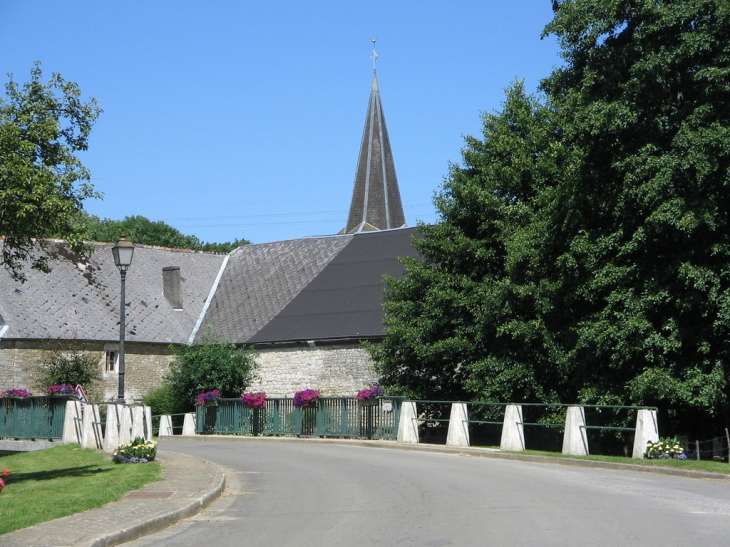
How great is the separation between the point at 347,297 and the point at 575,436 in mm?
21510

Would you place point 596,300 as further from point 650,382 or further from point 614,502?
point 614,502

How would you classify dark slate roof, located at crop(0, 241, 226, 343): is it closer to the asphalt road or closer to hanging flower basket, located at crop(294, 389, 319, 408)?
hanging flower basket, located at crop(294, 389, 319, 408)

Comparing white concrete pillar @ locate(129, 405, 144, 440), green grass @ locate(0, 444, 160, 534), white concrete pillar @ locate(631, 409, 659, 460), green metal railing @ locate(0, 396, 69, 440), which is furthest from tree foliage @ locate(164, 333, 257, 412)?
white concrete pillar @ locate(631, 409, 659, 460)

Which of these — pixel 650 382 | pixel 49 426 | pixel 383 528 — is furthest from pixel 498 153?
pixel 383 528

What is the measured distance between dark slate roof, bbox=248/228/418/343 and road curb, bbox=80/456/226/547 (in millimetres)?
24188

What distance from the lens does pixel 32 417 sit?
25.6 metres

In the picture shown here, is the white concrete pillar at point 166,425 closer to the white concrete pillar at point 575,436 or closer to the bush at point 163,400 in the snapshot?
the bush at point 163,400

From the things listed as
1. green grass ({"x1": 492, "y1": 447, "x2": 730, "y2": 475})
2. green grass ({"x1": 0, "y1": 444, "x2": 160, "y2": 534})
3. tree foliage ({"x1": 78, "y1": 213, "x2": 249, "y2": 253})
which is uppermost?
tree foliage ({"x1": 78, "y1": 213, "x2": 249, "y2": 253})

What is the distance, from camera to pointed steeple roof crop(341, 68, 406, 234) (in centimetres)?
6444

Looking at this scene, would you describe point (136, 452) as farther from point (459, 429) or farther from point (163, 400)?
point (163, 400)

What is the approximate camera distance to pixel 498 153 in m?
29.3

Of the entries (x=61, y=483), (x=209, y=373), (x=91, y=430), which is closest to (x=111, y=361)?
(x=209, y=373)

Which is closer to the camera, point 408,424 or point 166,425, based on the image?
point 408,424

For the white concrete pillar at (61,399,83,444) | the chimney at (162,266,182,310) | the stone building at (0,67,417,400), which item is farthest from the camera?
the chimney at (162,266,182,310)
